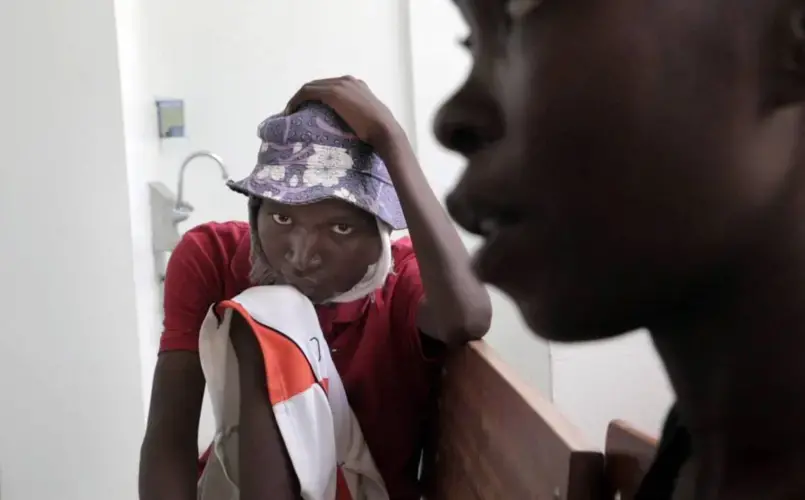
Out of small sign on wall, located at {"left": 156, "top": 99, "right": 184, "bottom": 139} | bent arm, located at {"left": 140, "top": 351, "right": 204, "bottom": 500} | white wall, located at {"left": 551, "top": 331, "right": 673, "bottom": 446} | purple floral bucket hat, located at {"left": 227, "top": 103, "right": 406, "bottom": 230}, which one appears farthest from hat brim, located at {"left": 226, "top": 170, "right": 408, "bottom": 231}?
white wall, located at {"left": 551, "top": 331, "right": 673, "bottom": 446}

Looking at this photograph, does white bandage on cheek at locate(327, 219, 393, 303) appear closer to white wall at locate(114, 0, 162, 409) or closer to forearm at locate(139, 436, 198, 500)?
forearm at locate(139, 436, 198, 500)

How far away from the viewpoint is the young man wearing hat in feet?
2.83

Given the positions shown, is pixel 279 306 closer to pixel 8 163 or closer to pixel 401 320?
pixel 401 320

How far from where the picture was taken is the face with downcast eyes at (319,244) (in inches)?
33.8

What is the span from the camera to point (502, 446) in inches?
27.7

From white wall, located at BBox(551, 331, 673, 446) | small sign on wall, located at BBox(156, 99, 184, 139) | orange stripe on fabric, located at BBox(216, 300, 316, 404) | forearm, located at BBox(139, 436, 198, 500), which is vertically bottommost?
white wall, located at BBox(551, 331, 673, 446)

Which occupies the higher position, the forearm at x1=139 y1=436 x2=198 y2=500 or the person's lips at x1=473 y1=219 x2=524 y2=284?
the person's lips at x1=473 y1=219 x2=524 y2=284

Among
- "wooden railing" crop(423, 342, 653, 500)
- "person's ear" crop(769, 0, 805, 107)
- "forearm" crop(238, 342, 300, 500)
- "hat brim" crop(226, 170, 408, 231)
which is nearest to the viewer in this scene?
"person's ear" crop(769, 0, 805, 107)

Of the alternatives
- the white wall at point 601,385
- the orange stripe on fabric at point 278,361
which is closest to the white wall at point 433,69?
the white wall at point 601,385

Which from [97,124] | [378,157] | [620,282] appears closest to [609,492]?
[620,282]

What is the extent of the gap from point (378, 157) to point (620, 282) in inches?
27.7

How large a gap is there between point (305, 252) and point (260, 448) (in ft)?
0.72

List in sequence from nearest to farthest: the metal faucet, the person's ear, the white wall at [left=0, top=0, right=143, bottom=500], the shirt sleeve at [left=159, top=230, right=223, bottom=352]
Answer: the person's ear → the shirt sleeve at [left=159, top=230, right=223, bottom=352] → the white wall at [left=0, top=0, right=143, bottom=500] → the metal faucet

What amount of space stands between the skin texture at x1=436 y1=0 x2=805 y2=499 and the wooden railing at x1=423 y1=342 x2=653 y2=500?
202 millimetres
